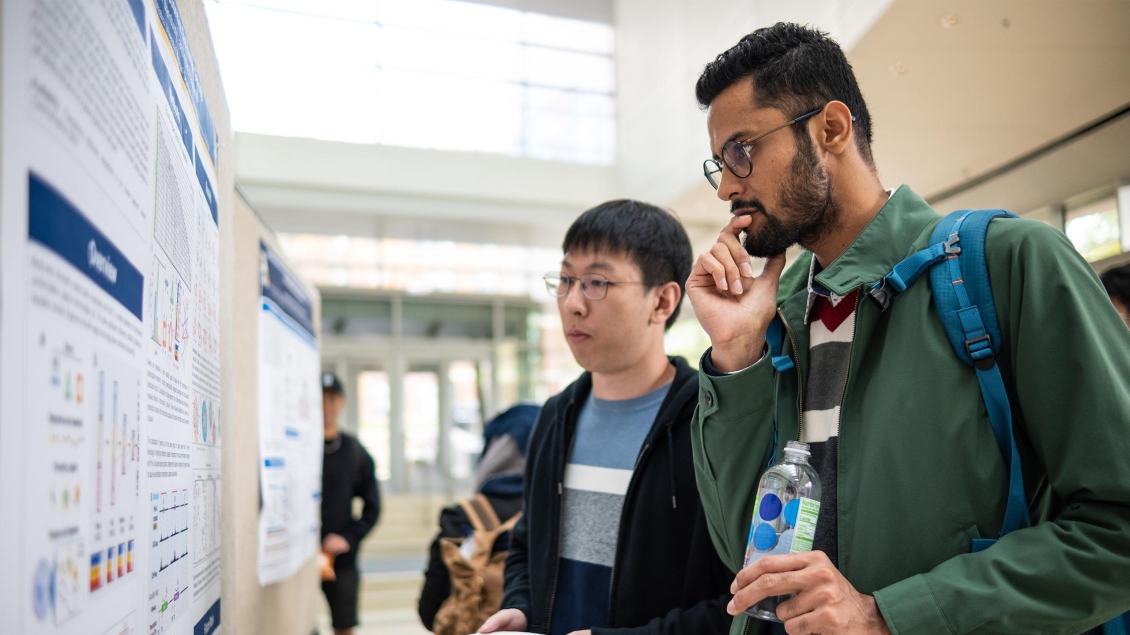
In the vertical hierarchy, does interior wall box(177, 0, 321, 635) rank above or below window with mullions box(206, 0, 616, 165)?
below

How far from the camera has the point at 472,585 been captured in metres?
2.69

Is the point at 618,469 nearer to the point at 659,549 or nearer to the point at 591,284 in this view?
→ the point at 659,549

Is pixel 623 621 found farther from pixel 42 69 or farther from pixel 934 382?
pixel 42 69

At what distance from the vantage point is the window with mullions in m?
7.54

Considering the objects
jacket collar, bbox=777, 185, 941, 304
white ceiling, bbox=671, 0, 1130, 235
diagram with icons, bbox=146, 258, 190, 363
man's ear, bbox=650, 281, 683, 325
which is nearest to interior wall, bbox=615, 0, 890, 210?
white ceiling, bbox=671, 0, 1130, 235

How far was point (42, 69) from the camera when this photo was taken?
23.0 inches

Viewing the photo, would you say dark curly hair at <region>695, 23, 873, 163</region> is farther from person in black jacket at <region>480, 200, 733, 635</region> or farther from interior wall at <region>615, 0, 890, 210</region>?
interior wall at <region>615, 0, 890, 210</region>

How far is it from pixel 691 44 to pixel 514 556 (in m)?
5.94

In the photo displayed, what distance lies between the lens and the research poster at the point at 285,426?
217cm

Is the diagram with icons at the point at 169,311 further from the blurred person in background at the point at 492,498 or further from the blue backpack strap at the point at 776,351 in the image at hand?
the blurred person in background at the point at 492,498

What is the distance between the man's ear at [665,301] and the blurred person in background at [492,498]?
86 centimetres

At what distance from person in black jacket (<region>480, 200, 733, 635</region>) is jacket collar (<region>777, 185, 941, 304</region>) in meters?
0.62

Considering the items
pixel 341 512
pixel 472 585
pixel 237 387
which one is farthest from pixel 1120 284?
pixel 341 512

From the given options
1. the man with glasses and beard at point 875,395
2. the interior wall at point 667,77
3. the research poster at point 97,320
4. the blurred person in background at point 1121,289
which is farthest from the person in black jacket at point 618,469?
the interior wall at point 667,77
